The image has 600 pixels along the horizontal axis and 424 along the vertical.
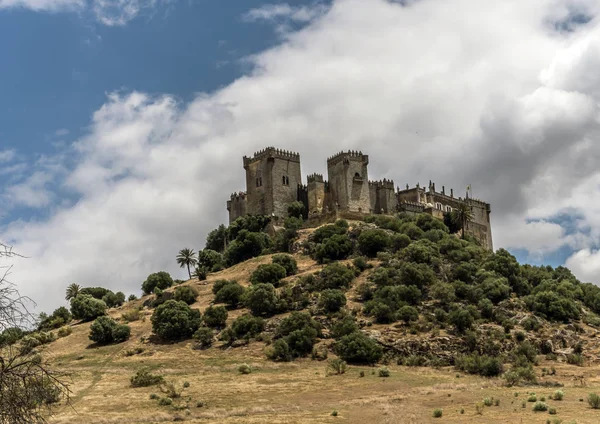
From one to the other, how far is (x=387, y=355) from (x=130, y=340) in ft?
76.6

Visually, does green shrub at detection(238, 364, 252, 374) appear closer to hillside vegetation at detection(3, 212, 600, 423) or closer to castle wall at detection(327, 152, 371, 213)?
hillside vegetation at detection(3, 212, 600, 423)

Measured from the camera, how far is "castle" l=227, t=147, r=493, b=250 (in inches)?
3356

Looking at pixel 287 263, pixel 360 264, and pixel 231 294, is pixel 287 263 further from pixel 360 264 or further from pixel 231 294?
pixel 231 294

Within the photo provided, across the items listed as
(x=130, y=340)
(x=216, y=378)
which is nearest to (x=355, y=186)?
(x=130, y=340)

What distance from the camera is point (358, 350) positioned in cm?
4834

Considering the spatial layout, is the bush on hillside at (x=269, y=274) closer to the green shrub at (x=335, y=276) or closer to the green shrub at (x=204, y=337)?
the green shrub at (x=335, y=276)

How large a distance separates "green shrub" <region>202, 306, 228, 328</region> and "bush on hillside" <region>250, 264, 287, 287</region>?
834cm

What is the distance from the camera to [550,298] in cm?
5897

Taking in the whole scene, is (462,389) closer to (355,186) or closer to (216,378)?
(216,378)

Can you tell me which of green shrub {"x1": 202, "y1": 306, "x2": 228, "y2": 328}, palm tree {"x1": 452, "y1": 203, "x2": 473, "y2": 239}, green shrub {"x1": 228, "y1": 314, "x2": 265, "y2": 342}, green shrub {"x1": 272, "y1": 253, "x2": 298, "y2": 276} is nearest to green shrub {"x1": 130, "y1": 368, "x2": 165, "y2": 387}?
green shrub {"x1": 228, "y1": 314, "x2": 265, "y2": 342}

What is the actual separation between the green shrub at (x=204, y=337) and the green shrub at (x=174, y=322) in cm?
230

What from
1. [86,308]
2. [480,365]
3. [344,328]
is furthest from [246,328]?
[86,308]

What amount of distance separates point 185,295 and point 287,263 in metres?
11.2

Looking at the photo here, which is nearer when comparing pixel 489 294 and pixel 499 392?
pixel 499 392
